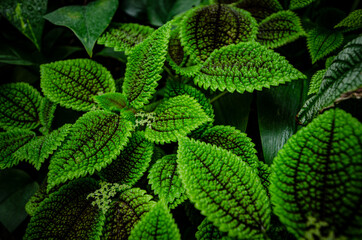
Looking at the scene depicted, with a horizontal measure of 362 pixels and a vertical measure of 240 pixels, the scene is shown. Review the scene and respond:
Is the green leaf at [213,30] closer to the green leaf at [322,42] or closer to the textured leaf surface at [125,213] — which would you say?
the green leaf at [322,42]

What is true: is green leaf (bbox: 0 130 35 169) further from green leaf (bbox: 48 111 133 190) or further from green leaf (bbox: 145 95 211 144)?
green leaf (bbox: 145 95 211 144)

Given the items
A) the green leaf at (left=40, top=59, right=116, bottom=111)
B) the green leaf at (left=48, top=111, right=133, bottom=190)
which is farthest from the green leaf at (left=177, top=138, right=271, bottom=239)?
the green leaf at (left=40, top=59, right=116, bottom=111)

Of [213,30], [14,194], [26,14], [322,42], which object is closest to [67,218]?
[14,194]

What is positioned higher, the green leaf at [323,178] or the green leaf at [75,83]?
the green leaf at [323,178]

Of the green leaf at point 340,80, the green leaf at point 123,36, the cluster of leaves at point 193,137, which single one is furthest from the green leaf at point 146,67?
the green leaf at point 340,80

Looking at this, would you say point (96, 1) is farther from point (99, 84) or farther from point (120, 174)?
point (120, 174)

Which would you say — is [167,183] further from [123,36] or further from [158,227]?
[123,36]
